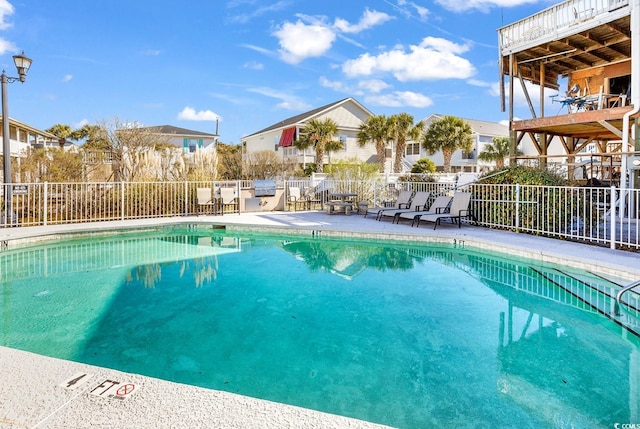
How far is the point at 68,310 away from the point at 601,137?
58.1ft

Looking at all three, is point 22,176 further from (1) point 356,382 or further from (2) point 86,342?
(1) point 356,382

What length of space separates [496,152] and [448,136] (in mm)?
7568

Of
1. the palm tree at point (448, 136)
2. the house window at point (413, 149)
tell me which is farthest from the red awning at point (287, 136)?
the house window at point (413, 149)

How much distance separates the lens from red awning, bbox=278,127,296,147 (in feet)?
94.7

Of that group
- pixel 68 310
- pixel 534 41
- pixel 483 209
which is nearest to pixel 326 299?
pixel 68 310

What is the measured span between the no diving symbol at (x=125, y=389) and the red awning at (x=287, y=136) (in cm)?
2680

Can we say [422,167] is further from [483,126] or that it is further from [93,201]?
[93,201]

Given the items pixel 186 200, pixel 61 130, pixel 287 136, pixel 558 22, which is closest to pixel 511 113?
pixel 558 22

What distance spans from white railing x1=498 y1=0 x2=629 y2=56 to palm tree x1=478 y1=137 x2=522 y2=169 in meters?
20.1

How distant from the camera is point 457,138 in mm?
26688

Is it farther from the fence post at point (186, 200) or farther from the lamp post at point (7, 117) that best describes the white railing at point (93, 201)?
the lamp post at point (7, 117)

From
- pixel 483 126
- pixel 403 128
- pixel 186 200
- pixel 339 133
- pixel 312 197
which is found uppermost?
pixel 483 126

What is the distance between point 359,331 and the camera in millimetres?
4238

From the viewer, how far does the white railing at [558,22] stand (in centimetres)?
1052
